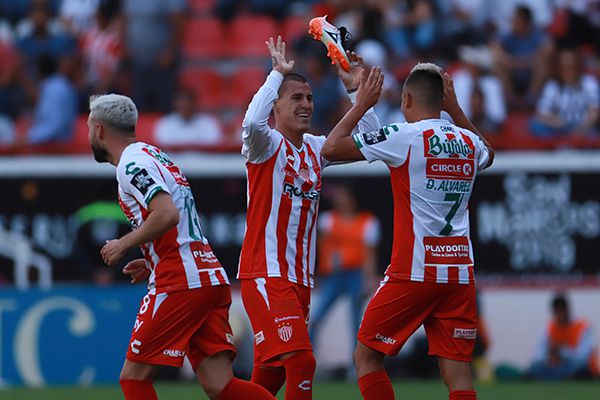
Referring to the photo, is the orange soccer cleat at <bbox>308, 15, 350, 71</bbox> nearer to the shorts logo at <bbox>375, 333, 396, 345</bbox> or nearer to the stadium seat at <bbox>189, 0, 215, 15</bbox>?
the shorts logo at <bbox>375, 333, 396, 345</bbox>

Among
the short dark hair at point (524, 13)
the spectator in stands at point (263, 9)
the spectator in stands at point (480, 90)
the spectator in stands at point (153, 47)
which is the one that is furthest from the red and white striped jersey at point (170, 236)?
the spectator in stands at point (263, 9)

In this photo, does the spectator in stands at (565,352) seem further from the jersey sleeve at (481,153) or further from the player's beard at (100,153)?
the player's beard at (100,153)

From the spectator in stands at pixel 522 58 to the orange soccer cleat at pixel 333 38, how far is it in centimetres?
952

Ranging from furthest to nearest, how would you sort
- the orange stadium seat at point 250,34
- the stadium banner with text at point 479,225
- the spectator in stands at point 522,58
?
the orange stadium seat at point 250,34
the spectator in stands at point 522,58
the stadium banner with text at point 479,225

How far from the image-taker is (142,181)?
7.62 m

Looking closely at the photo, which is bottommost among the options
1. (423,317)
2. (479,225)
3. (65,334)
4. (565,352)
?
(565,352)

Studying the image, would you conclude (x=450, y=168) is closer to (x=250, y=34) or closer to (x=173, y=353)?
(x=173, y=353)

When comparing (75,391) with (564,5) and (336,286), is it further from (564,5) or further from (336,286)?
(564,5)

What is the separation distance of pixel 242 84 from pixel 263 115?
1064cm

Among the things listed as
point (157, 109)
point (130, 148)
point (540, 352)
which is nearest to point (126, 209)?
point (130, 148)

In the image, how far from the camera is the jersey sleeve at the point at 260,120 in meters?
8.21

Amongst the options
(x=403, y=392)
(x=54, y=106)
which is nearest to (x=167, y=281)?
(x=403, y=392)

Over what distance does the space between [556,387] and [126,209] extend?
7366 mm

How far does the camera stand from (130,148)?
7.86 meters
